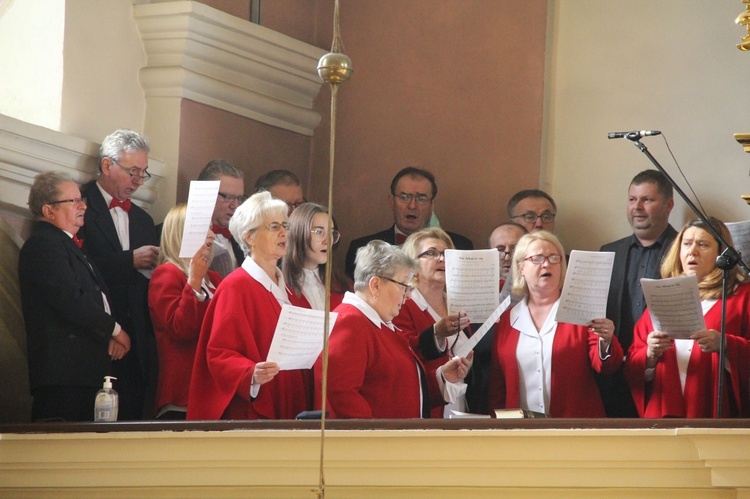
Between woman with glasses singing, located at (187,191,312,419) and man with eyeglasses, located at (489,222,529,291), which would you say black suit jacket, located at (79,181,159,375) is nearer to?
woman with glasses singing, located at (187,191,312,419)

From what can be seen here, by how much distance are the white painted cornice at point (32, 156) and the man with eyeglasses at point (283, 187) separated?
2.56 feet

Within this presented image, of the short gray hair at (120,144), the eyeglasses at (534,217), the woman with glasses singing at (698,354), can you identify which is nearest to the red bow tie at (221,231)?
the short gray hair at (120,144)

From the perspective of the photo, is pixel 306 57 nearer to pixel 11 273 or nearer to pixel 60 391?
→ pixel 11 273

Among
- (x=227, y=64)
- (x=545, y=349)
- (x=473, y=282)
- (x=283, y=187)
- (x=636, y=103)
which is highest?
(x=227, y=64)

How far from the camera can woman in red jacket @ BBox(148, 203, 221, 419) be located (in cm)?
517

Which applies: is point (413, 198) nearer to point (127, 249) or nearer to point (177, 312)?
point (127, 249)

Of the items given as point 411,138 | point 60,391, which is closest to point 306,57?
point 411,138

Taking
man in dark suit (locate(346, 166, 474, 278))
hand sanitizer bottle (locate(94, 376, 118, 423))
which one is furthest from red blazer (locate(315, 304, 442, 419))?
man in dark suit (locate(346, 166, 474, 278))

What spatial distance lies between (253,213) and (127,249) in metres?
1.11

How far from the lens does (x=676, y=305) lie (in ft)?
15.9

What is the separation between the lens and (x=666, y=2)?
7.14 m

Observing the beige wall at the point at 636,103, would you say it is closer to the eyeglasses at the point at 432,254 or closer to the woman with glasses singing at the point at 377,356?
the eyeglasses at the point at 432,254

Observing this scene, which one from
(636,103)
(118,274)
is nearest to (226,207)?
(118,274)

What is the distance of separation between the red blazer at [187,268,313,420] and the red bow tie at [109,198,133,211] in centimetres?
116
